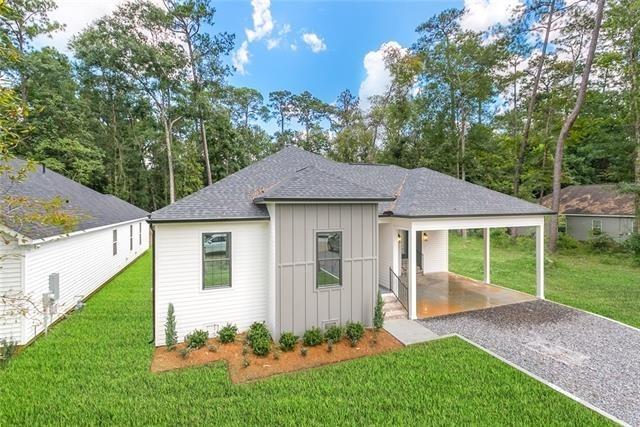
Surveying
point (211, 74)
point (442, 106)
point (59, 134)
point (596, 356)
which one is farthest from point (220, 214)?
point (442, 106)

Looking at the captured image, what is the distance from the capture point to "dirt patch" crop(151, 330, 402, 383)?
19.2 feet

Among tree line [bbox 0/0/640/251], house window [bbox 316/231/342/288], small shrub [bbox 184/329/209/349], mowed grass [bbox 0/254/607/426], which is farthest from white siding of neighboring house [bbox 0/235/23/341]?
tree line [bbox 0/0/640/251]

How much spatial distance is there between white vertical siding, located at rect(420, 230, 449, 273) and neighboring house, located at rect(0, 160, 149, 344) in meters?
11.0

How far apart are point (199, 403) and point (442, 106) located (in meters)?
32.3

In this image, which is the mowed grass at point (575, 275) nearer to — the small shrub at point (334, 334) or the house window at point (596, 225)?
the house window at point (596, 225)

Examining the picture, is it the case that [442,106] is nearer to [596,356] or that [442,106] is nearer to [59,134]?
[596,356]

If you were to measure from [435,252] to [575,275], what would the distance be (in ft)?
21.6

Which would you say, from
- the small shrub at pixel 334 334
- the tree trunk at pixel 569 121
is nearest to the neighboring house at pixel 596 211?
the tree trunk at pixel 569 121

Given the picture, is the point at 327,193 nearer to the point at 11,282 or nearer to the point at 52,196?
the point at 11,282

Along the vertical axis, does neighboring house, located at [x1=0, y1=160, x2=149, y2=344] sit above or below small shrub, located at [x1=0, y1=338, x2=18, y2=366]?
above

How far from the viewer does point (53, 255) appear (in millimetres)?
8516

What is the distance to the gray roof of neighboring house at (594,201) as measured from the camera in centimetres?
2180

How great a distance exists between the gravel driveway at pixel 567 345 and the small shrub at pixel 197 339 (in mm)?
5624

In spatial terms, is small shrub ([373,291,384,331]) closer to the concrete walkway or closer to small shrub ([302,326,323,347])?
the concrete walkway
